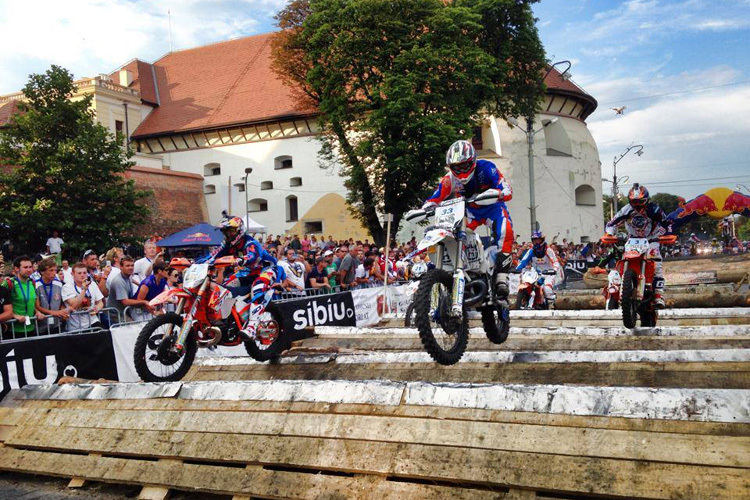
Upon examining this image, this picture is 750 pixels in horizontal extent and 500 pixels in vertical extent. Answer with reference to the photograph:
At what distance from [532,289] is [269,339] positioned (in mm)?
9995

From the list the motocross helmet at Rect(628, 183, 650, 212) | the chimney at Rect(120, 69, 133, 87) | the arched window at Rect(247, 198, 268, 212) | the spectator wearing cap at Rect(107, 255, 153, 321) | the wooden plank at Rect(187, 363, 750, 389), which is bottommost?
the wooden plank at Rect(187, 363, 750, 389)

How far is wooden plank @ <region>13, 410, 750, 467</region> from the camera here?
444 centimetres

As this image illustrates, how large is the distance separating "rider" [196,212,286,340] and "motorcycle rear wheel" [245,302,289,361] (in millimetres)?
181

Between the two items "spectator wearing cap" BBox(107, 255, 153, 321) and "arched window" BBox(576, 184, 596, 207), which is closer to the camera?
"spectator wearing cap" BBox(107, 255, 153, 321)

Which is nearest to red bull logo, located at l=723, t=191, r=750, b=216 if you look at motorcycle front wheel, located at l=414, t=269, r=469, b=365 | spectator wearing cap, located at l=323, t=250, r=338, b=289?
spectator wearing cap, located at l=323, t=250, r=338, b=289

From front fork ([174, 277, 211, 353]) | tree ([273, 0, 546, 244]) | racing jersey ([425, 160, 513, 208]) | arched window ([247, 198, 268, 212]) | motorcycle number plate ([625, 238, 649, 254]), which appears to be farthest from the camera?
arched window ([247, 198, 268, 212])

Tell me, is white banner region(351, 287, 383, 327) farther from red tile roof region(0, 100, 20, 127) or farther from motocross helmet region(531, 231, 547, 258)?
red tile roof region(0, 100, 20, 127)

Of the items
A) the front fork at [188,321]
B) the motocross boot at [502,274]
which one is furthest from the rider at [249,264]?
the motocross boot at [502,274]

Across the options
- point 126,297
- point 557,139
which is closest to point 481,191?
point 126,297

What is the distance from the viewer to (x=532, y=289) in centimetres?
1784

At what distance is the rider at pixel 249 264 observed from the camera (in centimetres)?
910

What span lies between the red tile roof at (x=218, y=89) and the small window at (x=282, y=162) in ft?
10.8

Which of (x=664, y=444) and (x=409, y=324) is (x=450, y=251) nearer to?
(x=664, y=444)

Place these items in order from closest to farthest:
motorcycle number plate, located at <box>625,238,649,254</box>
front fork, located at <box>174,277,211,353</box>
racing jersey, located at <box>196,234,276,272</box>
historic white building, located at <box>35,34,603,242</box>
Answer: front fork, located at <box>174,277,211,353</box> → racing jersey, located at <box>196,234,276,272</box> → motorcycle number plate, located at <box>625,238,649,254</box> → historic white building, located at <box>35,34,603,242</box>
